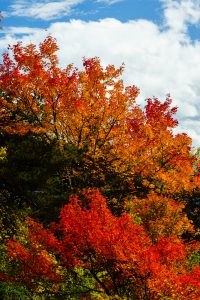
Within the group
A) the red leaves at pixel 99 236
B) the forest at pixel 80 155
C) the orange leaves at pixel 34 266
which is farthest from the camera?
the forest at pixel 80 155

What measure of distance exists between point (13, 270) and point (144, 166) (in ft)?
37.1

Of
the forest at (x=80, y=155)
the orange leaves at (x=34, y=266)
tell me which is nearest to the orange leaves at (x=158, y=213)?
the forest at (x=80, y=155)

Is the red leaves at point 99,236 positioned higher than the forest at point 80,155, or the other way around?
the forest at point 80,155

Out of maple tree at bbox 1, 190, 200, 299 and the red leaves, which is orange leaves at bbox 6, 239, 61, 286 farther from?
the red leaves

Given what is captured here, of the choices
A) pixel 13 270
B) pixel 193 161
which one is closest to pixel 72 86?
pixel 13 270

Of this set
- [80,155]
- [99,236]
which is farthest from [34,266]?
[80,155]

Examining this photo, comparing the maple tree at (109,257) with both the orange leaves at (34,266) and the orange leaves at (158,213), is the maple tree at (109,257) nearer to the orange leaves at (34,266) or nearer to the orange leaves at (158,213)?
the orange leaves at (34,266)

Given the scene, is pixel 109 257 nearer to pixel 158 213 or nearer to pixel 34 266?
pixel 34 266

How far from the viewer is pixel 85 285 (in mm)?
15781

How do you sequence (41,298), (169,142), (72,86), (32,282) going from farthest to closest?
(169,142), (72,86), (41,298), (32,282)

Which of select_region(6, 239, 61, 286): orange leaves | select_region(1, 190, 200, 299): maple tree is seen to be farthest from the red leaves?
select_region(6, 239, 61, 286): orange leaves

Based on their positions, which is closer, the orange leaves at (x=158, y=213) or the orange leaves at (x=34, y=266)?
the orange leaves at (x=34, y=266)

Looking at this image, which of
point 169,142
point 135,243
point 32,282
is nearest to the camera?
point 135,243

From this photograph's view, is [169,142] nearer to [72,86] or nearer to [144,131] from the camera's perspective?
[144,131]
